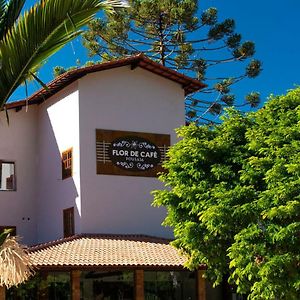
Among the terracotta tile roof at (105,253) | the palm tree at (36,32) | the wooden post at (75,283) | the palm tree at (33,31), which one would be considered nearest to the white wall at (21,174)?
the terracotta tile roof at (105,253)

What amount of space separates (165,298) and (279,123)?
10.2 meters

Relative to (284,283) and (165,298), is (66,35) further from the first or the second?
(165,298)

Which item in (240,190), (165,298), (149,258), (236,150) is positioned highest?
(236,150)

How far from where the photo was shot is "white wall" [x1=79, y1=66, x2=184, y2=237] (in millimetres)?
24125

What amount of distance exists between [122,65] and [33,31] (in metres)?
18.7

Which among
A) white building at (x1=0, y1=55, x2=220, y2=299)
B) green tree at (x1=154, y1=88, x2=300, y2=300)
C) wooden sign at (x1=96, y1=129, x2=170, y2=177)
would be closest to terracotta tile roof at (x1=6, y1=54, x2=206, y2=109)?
white building at (x1=0, y1=55, x2=220, y2=299)

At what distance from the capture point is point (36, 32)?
703cm

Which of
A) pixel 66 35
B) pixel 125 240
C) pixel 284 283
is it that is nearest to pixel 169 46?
pixel 125 240

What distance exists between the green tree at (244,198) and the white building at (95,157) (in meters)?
4.85

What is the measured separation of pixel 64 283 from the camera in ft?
73.2

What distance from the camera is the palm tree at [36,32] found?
6.93 m

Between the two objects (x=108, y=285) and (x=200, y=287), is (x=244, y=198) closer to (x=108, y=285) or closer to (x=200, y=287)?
(x=200, y=287)

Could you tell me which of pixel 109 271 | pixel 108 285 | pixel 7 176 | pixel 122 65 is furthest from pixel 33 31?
pixel 7 176

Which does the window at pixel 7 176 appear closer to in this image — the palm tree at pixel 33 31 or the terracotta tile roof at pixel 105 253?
the terracotta tile roof at pixel 105 253
